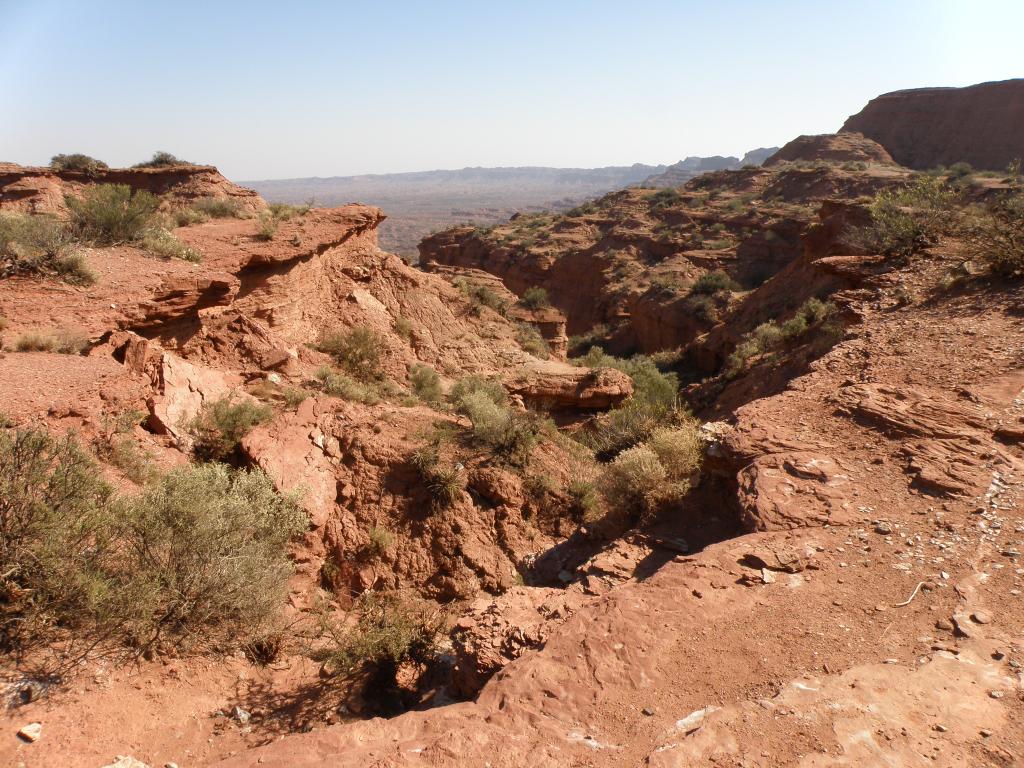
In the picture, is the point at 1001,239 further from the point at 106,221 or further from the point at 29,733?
the point at 106,221

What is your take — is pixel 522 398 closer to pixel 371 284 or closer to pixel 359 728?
pixel 371 284

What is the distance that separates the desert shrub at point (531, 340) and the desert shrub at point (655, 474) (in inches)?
342

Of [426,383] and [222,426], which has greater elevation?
[222,426]

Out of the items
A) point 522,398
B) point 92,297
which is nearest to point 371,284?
point 522,398

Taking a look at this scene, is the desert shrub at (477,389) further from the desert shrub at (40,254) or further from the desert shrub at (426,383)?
the desert shrub at (40,254)

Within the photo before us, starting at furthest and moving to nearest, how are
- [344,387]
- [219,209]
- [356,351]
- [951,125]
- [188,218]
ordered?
[951,125] < [219,209] < [188,218] < [356,351] < [344,387]

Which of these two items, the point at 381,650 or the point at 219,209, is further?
the point at 219,209

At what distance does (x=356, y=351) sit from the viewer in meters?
11.4

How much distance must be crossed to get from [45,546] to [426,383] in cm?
821

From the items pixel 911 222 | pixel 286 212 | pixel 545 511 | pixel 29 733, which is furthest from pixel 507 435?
pixel 911 222

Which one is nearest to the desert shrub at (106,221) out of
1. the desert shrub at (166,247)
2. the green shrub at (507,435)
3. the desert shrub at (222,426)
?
the desert shrub at (166,247)

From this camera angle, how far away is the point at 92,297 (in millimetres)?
7828

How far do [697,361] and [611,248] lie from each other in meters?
16.3

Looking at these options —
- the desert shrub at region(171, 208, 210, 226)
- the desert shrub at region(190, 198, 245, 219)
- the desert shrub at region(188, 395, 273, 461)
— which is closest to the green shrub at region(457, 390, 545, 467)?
the desert shrub at region(188, 395, 273, 461)
